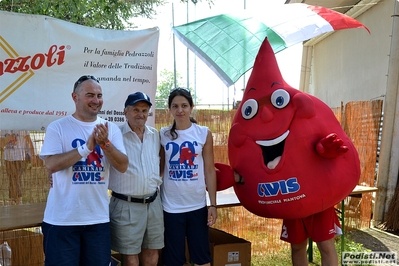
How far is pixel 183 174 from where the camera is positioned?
3.06 meters

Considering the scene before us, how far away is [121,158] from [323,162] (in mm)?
1564

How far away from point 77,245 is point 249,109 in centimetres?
168

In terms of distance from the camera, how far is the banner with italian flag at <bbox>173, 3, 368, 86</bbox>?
135 inches

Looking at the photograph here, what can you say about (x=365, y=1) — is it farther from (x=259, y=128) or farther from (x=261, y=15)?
(x=259, y=128)

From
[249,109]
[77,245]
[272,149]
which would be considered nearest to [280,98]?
[249,109]

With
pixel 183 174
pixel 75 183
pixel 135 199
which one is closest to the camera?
pixel 75 183

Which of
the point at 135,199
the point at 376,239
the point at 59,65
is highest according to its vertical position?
the point at 59,65

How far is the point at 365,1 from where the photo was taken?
300 inches

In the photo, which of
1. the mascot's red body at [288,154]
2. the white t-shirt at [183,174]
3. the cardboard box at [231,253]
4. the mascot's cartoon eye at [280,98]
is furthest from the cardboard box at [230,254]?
the mascot's cartoon eye at [280,98]

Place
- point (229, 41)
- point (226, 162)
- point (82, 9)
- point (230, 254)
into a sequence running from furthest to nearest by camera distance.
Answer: point (82, 9) → point (226, 162) → point (230, 254) → point (229, 41)

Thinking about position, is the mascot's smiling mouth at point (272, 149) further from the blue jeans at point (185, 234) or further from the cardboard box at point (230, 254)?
the cardboard box at point (230, 254)

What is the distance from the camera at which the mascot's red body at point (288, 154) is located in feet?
10.4

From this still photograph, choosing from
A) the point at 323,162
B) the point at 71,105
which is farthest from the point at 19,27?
the point at 323,162

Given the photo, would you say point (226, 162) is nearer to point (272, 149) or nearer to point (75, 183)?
point (272, 149)
